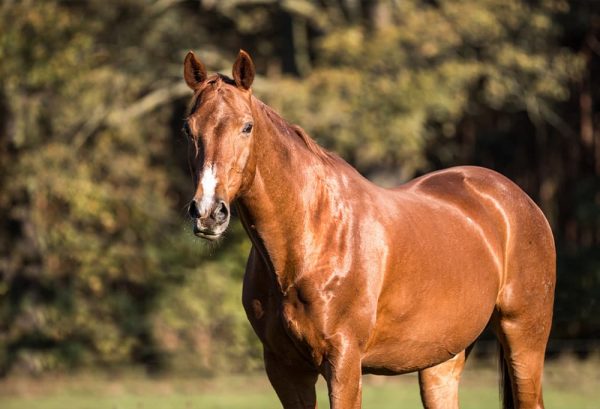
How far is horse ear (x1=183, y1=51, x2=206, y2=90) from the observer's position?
438 cm

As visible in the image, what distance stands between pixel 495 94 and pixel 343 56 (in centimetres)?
248

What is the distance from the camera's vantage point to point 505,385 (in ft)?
18.8

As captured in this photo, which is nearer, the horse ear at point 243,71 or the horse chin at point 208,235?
the horse chin at point 208,235

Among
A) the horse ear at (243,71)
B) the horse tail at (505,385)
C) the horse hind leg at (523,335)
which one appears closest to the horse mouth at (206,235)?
the horse ear at (243,71)

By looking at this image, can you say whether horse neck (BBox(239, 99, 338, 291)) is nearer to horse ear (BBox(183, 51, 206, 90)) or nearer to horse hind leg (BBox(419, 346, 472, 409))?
horse ear (BBox(183, 51, 206, 90))

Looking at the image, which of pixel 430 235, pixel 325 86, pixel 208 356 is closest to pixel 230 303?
pixel 208 356

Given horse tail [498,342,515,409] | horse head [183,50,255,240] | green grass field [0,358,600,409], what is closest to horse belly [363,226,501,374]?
horse tail [498,342,515,409]

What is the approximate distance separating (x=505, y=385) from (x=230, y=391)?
876cm

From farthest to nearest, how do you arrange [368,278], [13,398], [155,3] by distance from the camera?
1. [155,3]
2. [13,398]
3. [368,278]

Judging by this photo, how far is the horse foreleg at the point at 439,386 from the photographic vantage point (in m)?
5.55

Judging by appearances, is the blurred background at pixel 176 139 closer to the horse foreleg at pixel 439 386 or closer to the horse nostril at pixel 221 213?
the horse foreleg at pixel 439 386

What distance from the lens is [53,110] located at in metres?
16.2

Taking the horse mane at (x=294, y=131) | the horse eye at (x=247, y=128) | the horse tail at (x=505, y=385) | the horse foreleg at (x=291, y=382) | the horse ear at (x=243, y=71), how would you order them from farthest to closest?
the horse tail at (x=505, y=385) < the horse foreleg at (x=291, y=382) < the horse mane at (x=294, y=131) < the horse ear at (x=243, y=71) < the horse eye at (x=247, y=128)

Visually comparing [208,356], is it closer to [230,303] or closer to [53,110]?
[230,303]
